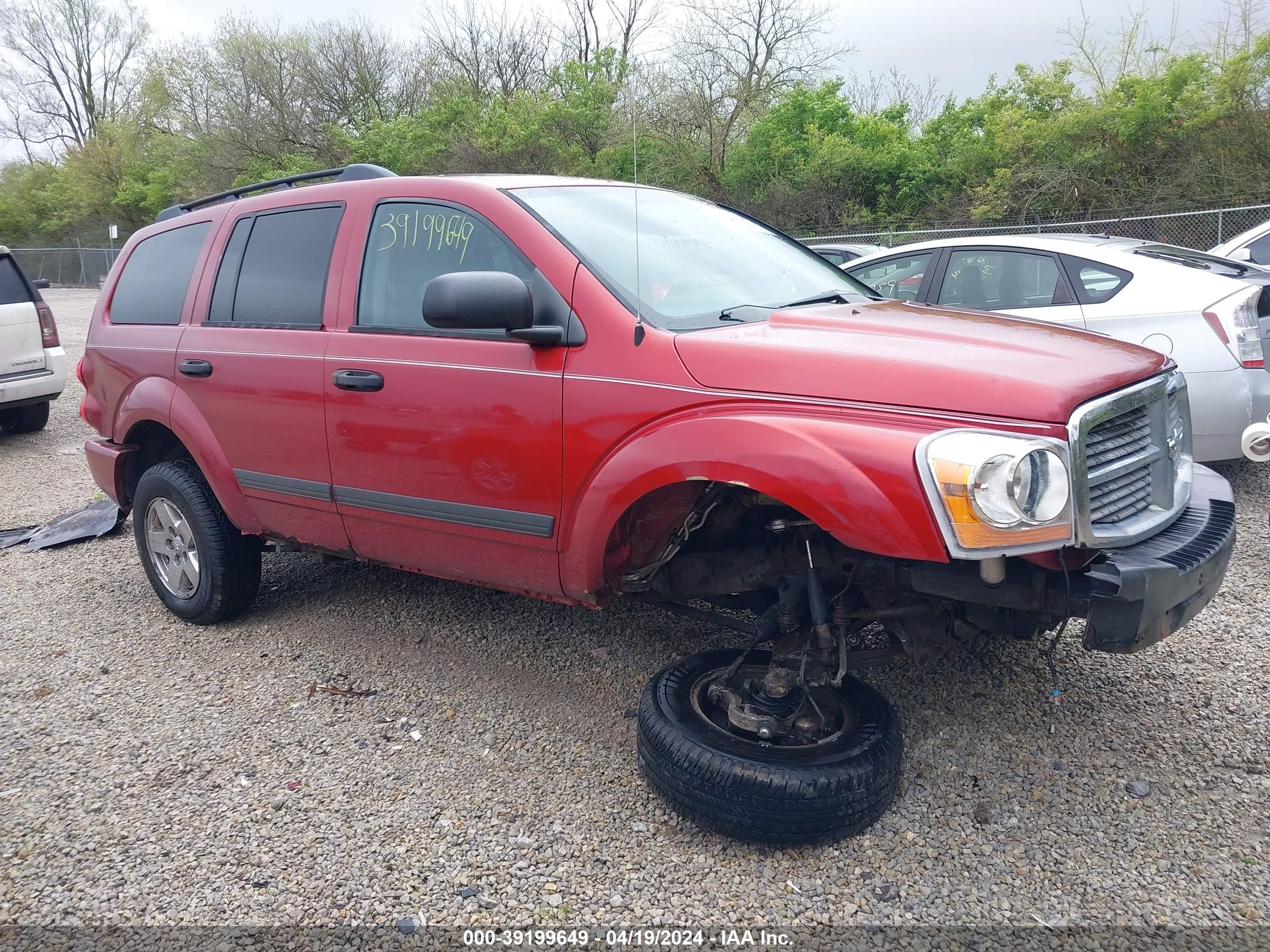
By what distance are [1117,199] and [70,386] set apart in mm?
17054

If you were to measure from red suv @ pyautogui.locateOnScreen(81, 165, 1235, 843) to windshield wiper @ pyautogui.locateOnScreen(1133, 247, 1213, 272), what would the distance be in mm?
2909

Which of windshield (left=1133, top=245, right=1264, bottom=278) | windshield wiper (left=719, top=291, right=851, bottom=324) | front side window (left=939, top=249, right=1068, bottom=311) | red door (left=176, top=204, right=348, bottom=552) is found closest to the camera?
windshield wiper (left=719, top=291, right=851, bottom=324)

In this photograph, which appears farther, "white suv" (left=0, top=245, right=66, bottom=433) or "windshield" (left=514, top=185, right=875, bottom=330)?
"white suv" (left=0, top=245, right=66, bottom=433)

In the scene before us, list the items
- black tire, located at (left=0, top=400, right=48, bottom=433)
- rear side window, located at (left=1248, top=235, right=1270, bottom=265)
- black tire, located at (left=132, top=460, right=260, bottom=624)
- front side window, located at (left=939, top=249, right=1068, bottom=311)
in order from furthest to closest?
black tire, located at (left=0, top=400, right=48, bottom=433), rear side window, located at (left=1248, top=235, right=1270, bottom=265), front side window, located at (left=939, top=249, right=1068, bottom=311), black tire, located at (left=132, top=460, right=260, bottom=624)

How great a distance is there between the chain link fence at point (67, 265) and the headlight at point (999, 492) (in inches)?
1721

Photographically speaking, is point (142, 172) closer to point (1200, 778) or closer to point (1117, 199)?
point (1117, 199)

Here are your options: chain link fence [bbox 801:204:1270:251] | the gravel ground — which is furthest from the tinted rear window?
chain link fence [bbox 801:204:1270:251]

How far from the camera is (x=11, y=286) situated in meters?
8.91

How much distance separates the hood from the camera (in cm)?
234

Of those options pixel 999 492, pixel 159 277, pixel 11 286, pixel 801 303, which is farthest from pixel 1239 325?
pixel 11 286

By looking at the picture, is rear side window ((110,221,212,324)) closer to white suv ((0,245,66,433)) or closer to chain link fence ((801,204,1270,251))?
white suv ((0,245,66,433))

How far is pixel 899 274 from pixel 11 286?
8045mm

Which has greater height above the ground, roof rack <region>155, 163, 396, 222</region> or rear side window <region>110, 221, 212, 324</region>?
roof rack <region>155, 163, 396, 222</region>

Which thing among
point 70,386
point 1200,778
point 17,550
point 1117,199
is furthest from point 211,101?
point 1200,778
